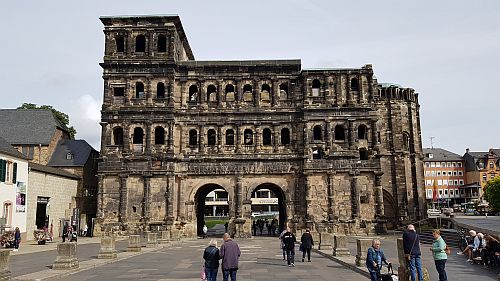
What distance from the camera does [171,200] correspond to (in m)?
41.8

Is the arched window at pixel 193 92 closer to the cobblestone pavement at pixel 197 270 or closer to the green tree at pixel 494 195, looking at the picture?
the cobblestone pavement at pixel 197 270

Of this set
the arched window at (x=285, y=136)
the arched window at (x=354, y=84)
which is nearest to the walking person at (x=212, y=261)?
the arched window at (x=285, y=136)

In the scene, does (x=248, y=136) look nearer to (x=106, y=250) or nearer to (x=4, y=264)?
(x=106, y=250)

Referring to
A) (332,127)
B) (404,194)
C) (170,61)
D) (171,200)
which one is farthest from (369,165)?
(170,61)

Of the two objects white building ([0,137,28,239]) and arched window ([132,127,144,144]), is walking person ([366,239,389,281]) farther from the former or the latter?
arched window ([132,127,144,144])

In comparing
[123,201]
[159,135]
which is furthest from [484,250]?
[159,135]

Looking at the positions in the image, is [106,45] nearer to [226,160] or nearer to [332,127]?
[226,160]

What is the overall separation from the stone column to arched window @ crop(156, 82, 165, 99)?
8.64m

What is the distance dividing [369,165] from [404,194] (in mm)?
8928

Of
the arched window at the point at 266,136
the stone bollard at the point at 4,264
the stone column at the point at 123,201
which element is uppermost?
the arched window at the point at 266,136

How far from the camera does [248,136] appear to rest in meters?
45.2

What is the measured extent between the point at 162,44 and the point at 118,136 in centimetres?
1034

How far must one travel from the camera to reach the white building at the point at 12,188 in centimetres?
3278

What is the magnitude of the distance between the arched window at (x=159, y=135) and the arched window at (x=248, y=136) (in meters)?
8.08
